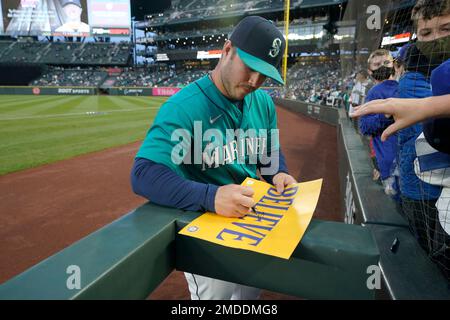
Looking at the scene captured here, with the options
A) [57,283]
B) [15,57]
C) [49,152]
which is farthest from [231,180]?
[15,57]

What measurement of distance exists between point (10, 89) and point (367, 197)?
40.4m

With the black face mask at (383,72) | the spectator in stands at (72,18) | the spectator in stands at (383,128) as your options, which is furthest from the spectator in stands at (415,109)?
the spectator in stands at (72,18)

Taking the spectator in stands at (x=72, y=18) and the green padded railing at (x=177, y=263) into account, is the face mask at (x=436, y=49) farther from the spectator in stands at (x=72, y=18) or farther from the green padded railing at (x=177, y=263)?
the spectator in stands at (x=72, y=18)

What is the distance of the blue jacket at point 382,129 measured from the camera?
2793mm

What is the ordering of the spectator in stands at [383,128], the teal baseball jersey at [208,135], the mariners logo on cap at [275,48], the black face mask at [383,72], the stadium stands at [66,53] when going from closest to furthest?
the teal baseball jersey at [208,135] → the mariners logo on cap at [275,48] → the spectator in stands at [383,128] → the black face mask at [383,72] → the stadium stands at [66,53]

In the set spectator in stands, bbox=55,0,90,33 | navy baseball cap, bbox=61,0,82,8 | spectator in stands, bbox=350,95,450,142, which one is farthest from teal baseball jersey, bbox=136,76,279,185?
navy baseball cap, bbox=61,0,82,8

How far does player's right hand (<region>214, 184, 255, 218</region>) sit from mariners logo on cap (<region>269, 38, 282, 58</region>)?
2.24ft

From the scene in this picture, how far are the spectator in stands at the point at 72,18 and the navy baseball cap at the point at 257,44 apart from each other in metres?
57.6

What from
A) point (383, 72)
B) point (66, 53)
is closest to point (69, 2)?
point (66, 53)

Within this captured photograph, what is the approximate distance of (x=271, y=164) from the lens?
179cm

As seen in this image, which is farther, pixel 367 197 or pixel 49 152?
pixel 49 152

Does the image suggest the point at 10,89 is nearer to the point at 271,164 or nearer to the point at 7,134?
the point at 7,134

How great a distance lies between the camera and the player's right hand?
3.52 ft
